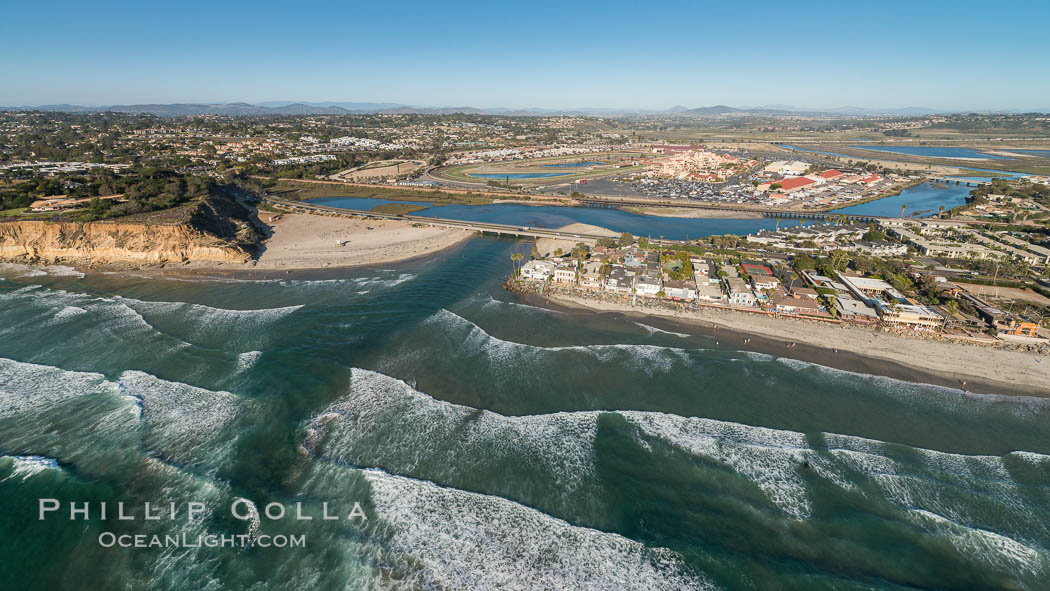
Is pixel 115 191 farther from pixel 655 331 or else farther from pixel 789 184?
pixel 789 184

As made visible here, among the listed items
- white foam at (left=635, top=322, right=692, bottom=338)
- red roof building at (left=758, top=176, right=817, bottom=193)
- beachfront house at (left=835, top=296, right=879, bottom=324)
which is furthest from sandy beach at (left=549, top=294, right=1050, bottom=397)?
red roof building at (left=758, top=176, right=817, bottom=193)

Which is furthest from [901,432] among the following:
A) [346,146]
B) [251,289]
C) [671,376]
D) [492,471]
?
[346,146]

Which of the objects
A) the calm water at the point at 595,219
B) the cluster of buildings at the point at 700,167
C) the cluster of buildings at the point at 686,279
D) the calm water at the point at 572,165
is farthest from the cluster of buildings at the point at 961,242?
the calm water at the point at 572,165

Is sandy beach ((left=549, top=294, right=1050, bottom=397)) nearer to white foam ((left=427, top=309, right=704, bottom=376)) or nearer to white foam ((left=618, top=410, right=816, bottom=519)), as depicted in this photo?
white foam ((left=427, top=309, right=704, bottom=376))

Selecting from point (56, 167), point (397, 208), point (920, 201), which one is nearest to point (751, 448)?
point (397, 208)

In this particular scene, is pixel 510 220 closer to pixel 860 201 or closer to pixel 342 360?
pixel 342 360

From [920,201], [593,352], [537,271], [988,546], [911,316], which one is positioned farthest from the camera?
[920,201]

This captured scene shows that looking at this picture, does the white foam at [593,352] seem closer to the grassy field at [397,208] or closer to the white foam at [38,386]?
the white foam at [38,386]
